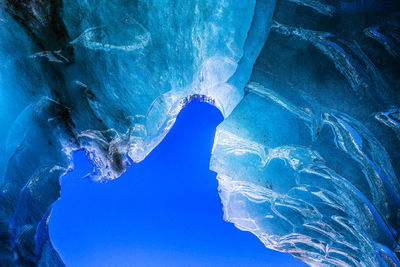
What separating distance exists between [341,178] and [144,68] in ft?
7.93

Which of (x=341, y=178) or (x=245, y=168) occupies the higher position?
(x=341, y=178)

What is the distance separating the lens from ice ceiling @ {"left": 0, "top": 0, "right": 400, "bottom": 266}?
5.43 feet

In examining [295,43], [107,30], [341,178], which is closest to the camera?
[295,43]

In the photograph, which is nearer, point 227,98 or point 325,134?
point 325,134

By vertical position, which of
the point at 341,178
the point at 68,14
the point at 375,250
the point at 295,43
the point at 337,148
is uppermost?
the point at 68,14

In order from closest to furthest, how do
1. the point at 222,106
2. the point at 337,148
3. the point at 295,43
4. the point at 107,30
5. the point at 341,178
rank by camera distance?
the point at 295,43
the point at 107,30
the point at 337,148
the point at 341,178
the point at 222,106

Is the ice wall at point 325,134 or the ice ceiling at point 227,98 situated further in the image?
the ice ceiling at point 227,98

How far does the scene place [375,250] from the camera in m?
2.29

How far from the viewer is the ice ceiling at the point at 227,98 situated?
165cm

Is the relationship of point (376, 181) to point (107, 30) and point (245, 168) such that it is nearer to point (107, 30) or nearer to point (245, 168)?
point (245, 168)

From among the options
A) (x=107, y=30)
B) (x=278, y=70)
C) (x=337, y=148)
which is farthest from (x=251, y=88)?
(x=107, y=30)

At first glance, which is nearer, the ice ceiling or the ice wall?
the ice wall

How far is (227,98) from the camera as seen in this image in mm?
2730

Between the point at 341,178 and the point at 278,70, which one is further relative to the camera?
the point at 341,178
